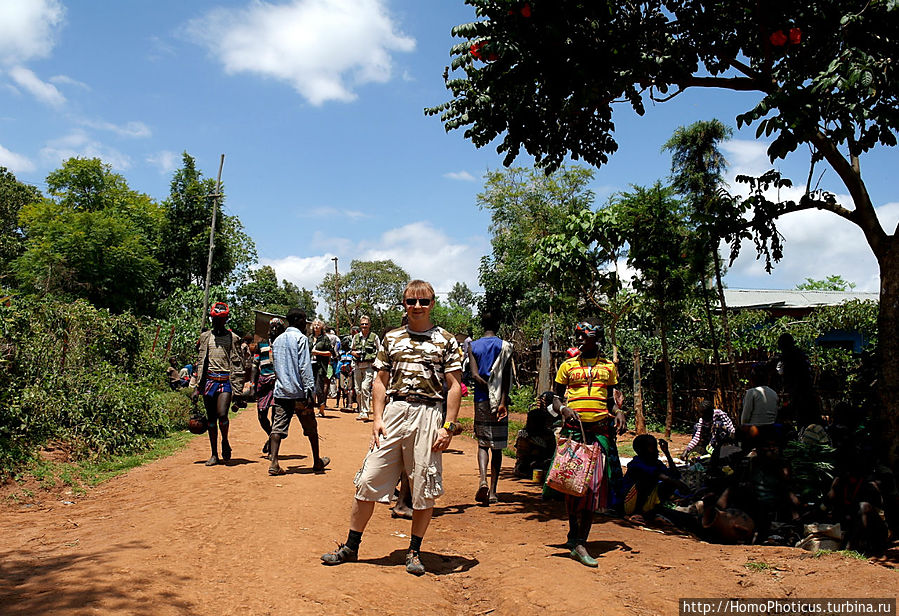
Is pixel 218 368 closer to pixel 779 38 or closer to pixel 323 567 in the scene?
pixel 323 567

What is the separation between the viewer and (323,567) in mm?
4391

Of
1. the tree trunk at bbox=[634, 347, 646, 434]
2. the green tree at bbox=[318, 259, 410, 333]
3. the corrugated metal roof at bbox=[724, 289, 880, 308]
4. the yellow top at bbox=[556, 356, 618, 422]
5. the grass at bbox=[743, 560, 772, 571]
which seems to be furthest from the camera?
the green tree at bbox=[318, 259, 410, 333]

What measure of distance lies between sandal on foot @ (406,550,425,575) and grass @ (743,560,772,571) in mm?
2395

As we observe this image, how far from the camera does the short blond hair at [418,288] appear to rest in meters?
4.61

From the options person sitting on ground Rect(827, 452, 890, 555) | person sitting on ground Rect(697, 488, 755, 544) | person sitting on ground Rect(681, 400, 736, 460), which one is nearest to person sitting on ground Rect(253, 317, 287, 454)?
person sitting on ground Rect(697, 488, 755, 544)

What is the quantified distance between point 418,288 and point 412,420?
922mm

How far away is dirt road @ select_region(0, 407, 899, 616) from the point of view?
3787 millimetres

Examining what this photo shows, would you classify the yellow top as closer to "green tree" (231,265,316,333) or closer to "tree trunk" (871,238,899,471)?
"tree trunk" (871,238,899,471)

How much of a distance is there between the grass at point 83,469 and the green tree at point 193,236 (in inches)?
1219

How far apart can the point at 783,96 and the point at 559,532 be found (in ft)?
13.9

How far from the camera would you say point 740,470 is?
20.6 ft

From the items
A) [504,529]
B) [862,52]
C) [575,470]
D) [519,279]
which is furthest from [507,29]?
[519,279]

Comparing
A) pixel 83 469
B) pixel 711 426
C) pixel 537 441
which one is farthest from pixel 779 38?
pixel 83 469

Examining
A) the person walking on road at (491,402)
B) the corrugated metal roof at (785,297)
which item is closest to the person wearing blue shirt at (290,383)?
the person walking on road at (491,402)
